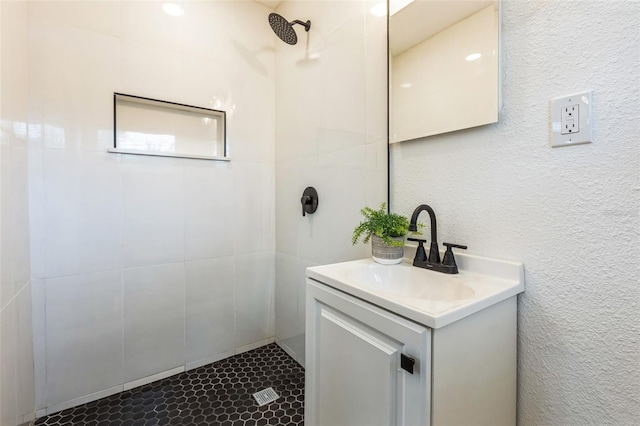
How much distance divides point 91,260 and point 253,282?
916 mm

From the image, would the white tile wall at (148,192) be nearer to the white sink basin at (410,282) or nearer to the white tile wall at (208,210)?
the white tile wall at (208,210)

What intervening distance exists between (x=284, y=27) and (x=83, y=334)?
1.98 meters

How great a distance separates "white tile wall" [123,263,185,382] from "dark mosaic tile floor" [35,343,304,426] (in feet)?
0.39

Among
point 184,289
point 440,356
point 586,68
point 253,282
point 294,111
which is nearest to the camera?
point 440,356

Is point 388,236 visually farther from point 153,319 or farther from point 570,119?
point 153,319

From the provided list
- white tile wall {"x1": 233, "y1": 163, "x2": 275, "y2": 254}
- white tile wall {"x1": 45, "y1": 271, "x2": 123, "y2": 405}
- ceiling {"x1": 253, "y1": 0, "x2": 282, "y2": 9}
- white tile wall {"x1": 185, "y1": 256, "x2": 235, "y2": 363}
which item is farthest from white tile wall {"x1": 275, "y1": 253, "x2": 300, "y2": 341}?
ceiling {"x1": 253, "y1": 0, "x2": 282, "y2": 9}

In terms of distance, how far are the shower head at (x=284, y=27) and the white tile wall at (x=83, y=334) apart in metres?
1.63

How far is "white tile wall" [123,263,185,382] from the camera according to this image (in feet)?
5.28

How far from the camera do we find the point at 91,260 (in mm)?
1498

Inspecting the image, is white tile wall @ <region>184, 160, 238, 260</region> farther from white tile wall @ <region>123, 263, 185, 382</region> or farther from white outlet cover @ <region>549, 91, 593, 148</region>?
white outlet cover @ <region>549, 91, 593, 148</region>

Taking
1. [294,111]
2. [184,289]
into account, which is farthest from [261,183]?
[184,289]

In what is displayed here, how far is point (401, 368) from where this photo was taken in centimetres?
72

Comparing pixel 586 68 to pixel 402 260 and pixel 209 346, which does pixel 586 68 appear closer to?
pixel 402 260

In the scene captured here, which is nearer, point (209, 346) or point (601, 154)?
point (601, 154)
